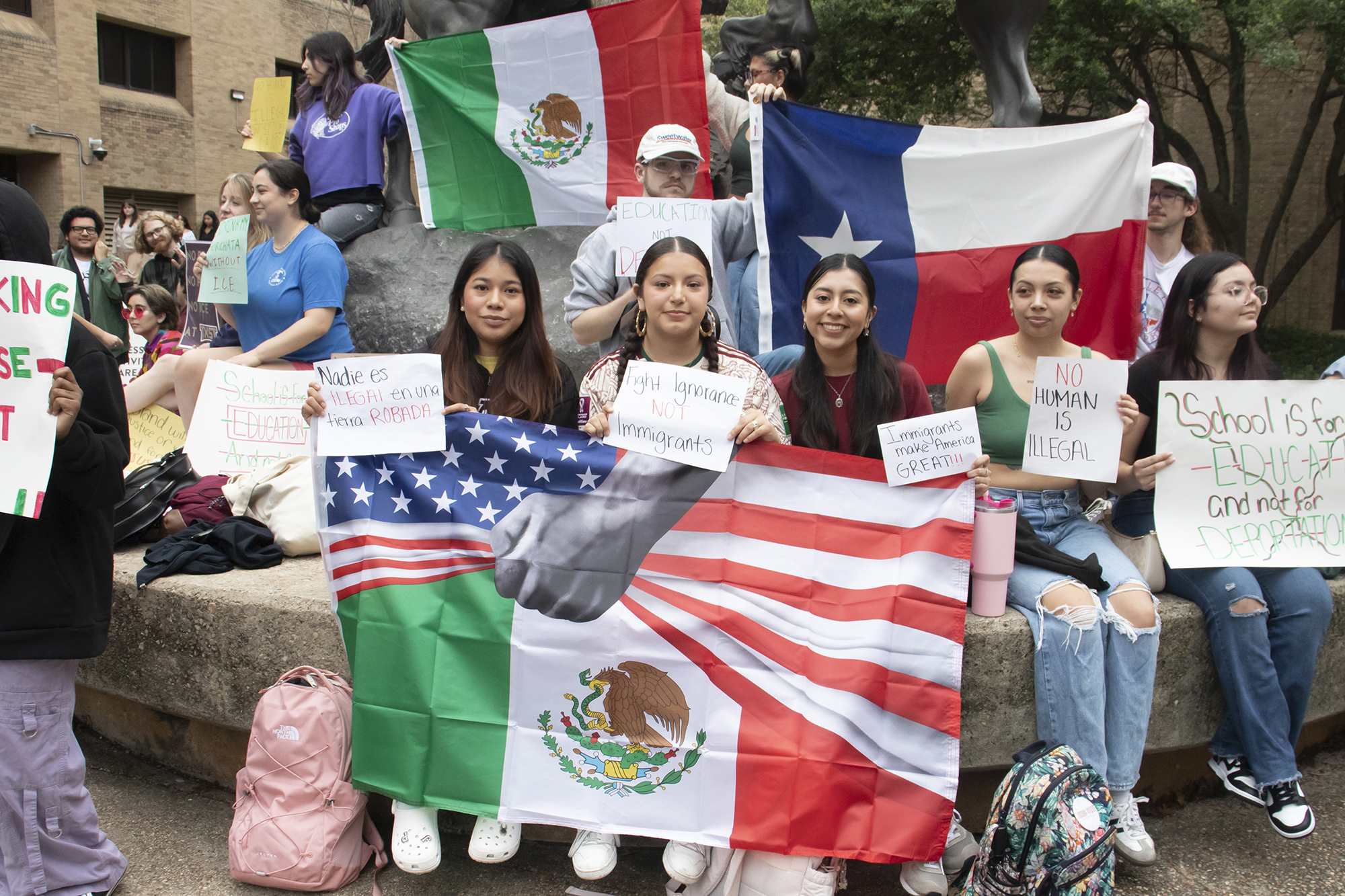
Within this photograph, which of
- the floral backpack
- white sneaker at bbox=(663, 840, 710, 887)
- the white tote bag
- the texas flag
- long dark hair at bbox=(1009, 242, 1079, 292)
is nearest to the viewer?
the floral backpack

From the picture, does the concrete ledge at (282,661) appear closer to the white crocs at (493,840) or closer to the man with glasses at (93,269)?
the white crocs at (493,840)

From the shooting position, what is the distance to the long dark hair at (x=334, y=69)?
5.33m

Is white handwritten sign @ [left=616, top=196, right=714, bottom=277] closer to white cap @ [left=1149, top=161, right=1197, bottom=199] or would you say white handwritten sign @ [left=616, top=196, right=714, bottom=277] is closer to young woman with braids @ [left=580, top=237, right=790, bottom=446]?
young woman with braids @ [left=580, top=237, right=790, bottom=446]

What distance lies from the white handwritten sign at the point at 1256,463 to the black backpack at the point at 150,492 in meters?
3.52

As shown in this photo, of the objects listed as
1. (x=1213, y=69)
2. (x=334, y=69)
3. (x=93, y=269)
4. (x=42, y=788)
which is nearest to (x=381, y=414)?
(x=42, y=788)

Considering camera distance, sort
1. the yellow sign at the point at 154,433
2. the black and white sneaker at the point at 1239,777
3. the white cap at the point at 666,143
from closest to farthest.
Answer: the black and white sneaker at the point at 1239,777
the white cap at the point at 666,143
the yellow sign at the point at 154,433

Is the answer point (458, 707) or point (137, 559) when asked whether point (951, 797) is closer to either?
point (458, 707)

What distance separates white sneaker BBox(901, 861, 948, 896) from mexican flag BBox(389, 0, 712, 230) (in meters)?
3.20

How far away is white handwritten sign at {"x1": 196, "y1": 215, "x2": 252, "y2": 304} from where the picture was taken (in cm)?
456

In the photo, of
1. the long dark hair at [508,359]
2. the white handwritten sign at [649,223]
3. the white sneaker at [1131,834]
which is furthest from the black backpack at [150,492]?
the white sneaker at [1131,834]

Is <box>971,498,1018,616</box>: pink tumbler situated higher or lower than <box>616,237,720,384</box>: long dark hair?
lower

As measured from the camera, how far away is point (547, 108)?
17.1ft

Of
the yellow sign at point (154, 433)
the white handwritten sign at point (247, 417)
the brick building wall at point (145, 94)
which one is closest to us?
the white handwritten sign at point (247, 417)

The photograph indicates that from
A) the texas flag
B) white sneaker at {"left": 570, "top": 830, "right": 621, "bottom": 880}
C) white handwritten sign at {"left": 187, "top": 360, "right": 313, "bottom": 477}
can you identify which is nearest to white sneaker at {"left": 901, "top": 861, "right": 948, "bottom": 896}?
white sneaker at {"left": 570, "top": 830, "right": 621, "bottom": 880}
